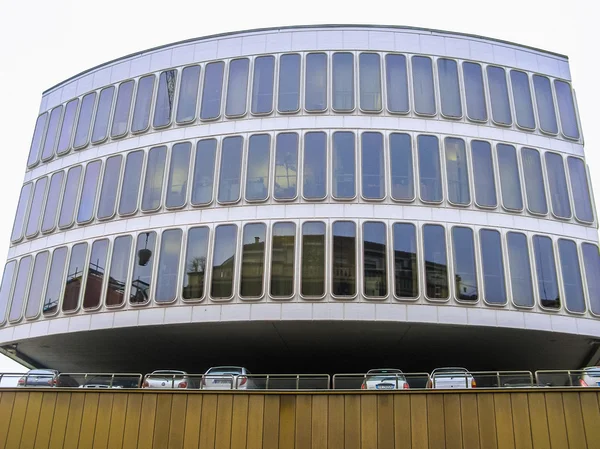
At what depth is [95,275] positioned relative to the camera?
29.2m

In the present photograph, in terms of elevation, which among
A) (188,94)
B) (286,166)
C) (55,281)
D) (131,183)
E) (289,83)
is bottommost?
(55,281)

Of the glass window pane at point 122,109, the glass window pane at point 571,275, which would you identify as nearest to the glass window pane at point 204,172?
the glass window pane at point 122,109

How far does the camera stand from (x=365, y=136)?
28.5m

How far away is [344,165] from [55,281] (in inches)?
596

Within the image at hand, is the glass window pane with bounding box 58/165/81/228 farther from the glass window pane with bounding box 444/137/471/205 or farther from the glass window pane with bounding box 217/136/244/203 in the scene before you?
the glass window pane with bounding box 444/137/471/205

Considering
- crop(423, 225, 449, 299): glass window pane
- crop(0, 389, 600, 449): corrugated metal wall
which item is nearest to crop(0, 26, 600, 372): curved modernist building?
crop(423, 225, 449, 299): glass window pane

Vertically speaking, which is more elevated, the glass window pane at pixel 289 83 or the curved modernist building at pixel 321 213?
the glass window pane at pixel 289 83

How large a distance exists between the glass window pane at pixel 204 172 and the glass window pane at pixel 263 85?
2.75 metres

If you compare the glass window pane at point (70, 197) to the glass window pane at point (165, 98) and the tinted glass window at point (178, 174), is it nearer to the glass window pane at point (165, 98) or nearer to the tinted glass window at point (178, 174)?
the glass window pane at point (165, 98)

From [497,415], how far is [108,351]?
848 inches

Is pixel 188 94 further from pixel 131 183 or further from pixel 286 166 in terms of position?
pixel 286 166

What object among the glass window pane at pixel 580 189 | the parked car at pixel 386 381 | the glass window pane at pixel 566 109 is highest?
the glass window pane at pixel 566 109

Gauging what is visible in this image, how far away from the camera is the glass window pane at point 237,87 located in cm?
2998

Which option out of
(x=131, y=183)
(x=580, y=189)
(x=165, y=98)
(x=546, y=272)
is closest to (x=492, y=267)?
(x=546, y=272)
